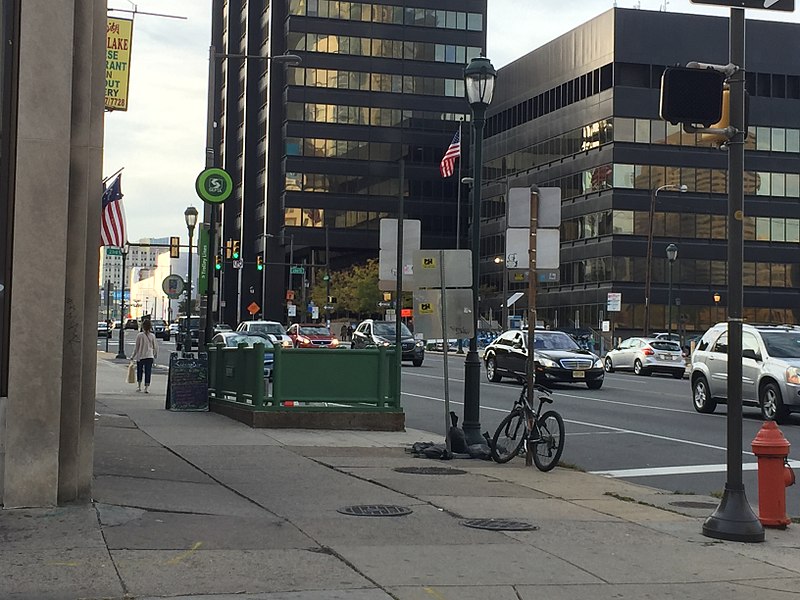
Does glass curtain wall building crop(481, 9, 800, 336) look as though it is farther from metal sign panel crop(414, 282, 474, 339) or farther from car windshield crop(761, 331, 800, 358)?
metal sign panel crop(414, 282, 474, 339)

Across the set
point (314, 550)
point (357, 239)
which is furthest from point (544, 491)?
point (357, 239)

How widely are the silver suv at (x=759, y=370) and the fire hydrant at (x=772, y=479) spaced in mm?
9605

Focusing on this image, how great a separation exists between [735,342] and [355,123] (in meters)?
98.2

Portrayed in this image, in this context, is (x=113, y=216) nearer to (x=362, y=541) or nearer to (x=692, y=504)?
(x=692, y=504)

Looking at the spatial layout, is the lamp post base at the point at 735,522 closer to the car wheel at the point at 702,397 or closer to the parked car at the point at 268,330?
the car wheel at the point at 702,397

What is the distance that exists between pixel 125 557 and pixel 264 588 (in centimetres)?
122

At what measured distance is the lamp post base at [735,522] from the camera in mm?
8961

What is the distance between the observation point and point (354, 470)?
1295 centimetres

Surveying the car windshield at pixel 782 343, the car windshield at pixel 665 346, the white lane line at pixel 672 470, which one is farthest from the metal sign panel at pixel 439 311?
the car windshield at pixel 665 346

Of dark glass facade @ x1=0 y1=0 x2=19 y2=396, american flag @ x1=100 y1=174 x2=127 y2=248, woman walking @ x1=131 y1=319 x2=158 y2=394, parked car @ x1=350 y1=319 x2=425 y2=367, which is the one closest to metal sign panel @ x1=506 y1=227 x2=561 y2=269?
dark glass facade @ x1=0 y1=0 x2=19 y2=396

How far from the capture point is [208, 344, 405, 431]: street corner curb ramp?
18.0 meters

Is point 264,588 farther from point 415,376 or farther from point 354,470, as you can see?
point 415,376

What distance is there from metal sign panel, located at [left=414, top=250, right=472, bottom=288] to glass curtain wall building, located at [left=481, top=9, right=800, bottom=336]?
6227 centimetres

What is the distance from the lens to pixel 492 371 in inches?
1312
